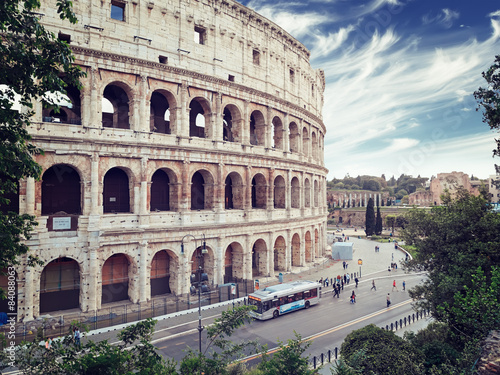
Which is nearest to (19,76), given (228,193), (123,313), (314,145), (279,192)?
(123,313)

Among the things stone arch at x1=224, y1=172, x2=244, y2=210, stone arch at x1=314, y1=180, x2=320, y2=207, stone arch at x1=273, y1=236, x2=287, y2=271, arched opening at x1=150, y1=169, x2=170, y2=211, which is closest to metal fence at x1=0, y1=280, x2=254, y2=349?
stone arch at x1=273, y1=236, x2=287, y2=271

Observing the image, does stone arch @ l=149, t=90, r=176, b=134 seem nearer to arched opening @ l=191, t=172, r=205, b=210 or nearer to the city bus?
arched opening @ l=191, t=172, r=205, b=210

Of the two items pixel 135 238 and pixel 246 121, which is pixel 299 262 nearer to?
pixel 246 121

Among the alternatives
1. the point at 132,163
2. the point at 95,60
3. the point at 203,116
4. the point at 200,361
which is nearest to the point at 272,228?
the point at 203,116

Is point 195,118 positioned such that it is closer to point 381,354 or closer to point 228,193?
point 228,193

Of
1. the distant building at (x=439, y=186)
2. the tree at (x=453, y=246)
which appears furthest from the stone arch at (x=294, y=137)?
the distant building at (x=439, y=186)

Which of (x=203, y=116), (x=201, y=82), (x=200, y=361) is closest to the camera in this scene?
(x=200, y=361)
